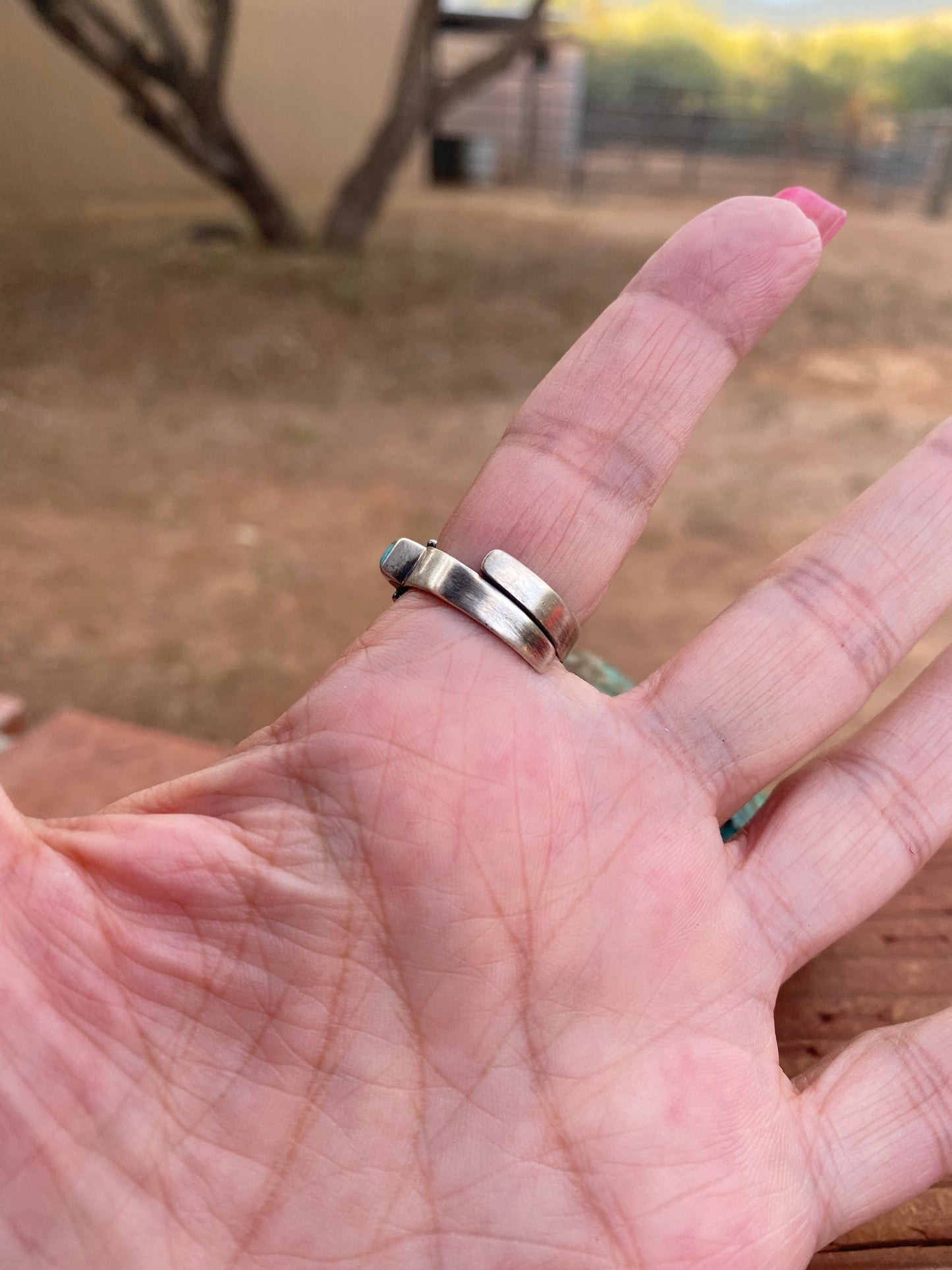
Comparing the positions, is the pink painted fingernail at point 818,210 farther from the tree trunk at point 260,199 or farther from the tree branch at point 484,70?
the tree branch at point 484,70

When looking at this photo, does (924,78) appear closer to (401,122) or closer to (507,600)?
(401,122)

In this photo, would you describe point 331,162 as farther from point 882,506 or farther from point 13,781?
point 882,506

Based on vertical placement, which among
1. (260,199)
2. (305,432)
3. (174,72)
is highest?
(174,72)

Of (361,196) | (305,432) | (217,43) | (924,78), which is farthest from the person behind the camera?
(924,78)

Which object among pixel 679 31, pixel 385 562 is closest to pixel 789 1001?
pixel 385 562

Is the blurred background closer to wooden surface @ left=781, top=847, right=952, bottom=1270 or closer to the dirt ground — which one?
the dirt ground

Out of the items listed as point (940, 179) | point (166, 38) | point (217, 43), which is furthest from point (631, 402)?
point (940, 179)

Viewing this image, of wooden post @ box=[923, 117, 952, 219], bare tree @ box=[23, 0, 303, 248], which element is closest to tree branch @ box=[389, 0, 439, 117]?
bare tree @ box=[23, 0, 303, 248]
